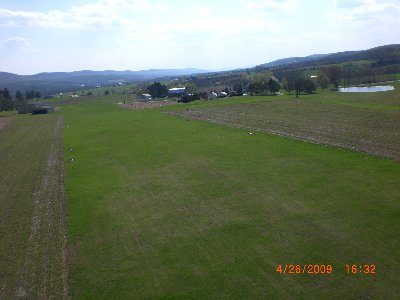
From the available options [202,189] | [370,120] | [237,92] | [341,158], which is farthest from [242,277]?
[237,92]

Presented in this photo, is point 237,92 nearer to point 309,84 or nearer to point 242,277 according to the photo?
point 309,84

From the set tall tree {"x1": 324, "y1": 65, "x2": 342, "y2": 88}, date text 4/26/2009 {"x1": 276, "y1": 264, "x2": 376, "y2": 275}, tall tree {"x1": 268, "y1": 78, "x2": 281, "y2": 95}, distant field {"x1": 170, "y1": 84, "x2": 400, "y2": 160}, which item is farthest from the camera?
tall tree {"x1": 324, "y1": 65, "x2": 342, "y2": 88}

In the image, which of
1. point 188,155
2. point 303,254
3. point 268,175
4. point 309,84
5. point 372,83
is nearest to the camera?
point 303,254

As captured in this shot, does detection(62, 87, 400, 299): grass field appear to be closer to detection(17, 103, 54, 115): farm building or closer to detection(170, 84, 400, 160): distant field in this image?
detection(170, 84, 400, 160): distant field

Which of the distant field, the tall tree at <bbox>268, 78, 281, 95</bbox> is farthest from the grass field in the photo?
the tall tree at <bbox>268, 78, 281, 95</bbox>

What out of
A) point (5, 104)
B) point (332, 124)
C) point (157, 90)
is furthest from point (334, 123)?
point (5, 104)

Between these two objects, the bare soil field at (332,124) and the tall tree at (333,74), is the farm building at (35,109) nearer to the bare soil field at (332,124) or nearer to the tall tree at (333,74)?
the bare soil field at (332,124)
